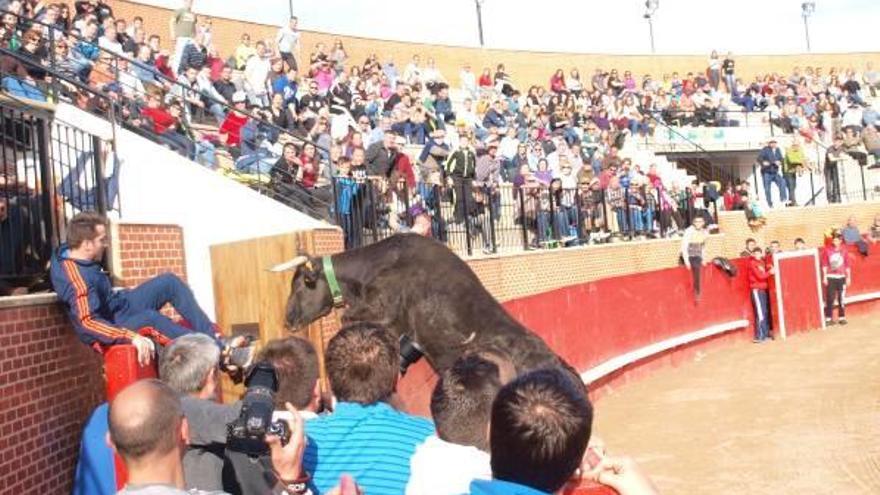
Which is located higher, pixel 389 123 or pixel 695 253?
pixel 389 123

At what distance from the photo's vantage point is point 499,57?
33.0 metres

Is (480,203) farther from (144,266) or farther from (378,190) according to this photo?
(144,266)

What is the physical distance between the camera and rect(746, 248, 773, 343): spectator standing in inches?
717

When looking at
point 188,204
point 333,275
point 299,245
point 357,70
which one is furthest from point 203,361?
point 357,70

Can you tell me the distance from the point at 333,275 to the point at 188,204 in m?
2.95

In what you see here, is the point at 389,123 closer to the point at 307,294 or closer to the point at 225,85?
the point at 225,85

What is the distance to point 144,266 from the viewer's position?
307 inches

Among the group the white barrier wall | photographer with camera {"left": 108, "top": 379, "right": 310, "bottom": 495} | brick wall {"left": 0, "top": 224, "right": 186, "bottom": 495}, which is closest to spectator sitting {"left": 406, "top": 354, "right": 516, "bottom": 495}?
photographer with camera {"left": 108, "top": 379, "right": 310, "bottom": 495}

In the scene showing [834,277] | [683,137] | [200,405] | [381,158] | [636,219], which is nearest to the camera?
[200,405]

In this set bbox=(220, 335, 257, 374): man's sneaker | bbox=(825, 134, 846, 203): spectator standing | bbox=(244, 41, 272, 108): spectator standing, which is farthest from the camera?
bbox=(825, 134, 846, 203): spectator standing

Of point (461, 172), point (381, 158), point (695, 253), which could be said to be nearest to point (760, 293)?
point (695, 253)

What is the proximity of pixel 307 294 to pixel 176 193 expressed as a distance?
282 cm

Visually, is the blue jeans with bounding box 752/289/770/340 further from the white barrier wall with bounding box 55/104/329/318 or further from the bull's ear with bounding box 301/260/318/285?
the bull's ear with bounding box 301/260/318/285

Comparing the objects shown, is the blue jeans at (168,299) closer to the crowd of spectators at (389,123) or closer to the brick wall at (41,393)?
the brick wall at (41,393)
